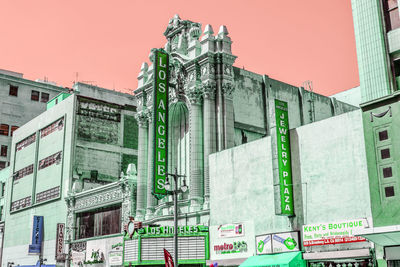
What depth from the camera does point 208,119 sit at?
114 ft

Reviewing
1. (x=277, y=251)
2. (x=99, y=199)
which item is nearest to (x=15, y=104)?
(x=99, y=199)

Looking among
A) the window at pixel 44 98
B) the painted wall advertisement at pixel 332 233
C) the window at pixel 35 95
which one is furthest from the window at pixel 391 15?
the window at pixel 44 98

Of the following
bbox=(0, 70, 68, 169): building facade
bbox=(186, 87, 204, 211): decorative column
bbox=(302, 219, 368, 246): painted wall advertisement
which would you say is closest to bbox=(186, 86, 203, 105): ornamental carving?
bbox=(186, 87, 204, 211): decorative column

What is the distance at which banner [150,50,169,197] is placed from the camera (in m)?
34.8

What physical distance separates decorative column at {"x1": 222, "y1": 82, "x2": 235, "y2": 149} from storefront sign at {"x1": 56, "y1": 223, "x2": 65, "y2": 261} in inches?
891

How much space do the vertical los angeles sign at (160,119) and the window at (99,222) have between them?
28.0 ft

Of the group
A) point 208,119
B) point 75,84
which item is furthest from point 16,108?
point 208,119

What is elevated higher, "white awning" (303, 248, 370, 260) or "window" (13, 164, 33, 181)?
"window" (13, 164, 33, 181)

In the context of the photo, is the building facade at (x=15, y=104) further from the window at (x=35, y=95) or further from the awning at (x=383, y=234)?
the awning at (x=383, y=234)

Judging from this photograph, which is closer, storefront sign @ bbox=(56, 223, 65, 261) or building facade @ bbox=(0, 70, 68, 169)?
storefront sign @ bbox=(56, 223, 65, 261)

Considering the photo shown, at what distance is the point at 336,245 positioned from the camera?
79.8 feet

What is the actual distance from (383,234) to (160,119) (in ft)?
61.5

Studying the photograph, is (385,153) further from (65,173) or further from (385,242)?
(65,173)

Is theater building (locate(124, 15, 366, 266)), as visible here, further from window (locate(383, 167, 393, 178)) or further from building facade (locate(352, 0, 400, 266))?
window (locate(383, 167, 393, 178))
